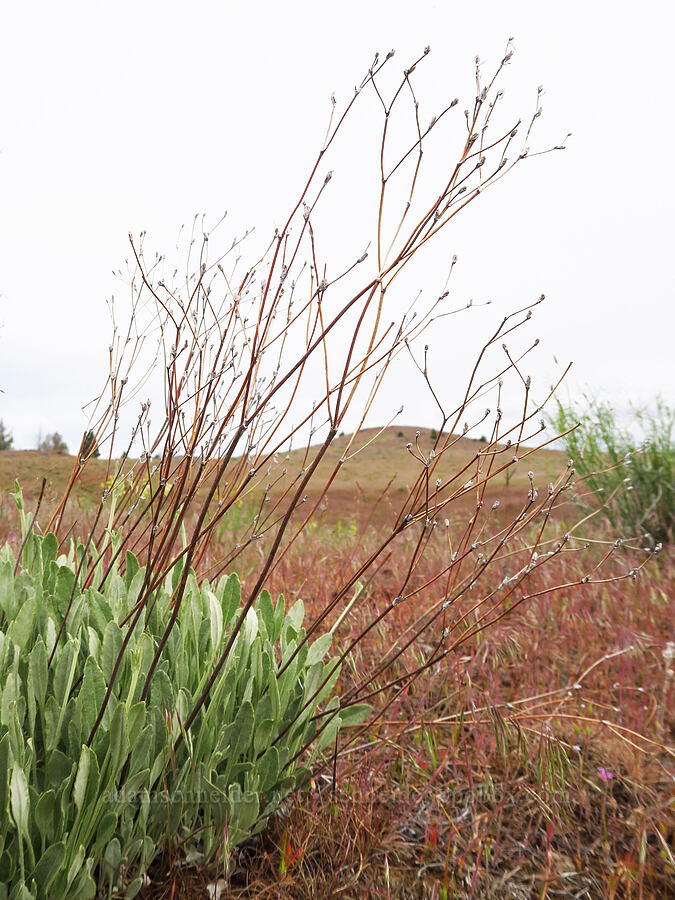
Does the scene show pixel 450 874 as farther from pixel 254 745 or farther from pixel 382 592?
pixel 382 592

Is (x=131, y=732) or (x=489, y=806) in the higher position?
(x=131, y=732)

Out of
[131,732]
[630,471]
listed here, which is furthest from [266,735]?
[630,471]

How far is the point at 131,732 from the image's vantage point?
4.95ft

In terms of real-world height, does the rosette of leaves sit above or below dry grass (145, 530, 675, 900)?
above

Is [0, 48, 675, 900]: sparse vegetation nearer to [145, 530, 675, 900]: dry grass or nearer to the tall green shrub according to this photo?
[145, 530, 675, 900]: dry grass

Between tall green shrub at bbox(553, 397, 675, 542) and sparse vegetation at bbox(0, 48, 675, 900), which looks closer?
sparse vegetation at bbox(0, 48, 675, 900)

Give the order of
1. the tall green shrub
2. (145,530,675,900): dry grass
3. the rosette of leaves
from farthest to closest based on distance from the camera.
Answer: the tall green shrub → (145,530,675,900): dry grass → the rosette of leaves

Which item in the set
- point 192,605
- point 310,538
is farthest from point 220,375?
point 310,538

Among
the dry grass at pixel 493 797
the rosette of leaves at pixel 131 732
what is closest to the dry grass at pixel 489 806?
the dry grass at pixel 493 797

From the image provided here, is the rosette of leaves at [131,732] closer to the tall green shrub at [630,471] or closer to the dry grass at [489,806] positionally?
the dry grass at [489,806]

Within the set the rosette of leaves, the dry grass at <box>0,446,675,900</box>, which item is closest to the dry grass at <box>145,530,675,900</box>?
the dry grass at <box>0,446,675,900</box>

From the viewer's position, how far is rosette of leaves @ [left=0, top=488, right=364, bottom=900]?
1.46m

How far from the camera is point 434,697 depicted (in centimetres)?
279

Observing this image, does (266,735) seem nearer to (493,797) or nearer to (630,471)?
(493,797)
